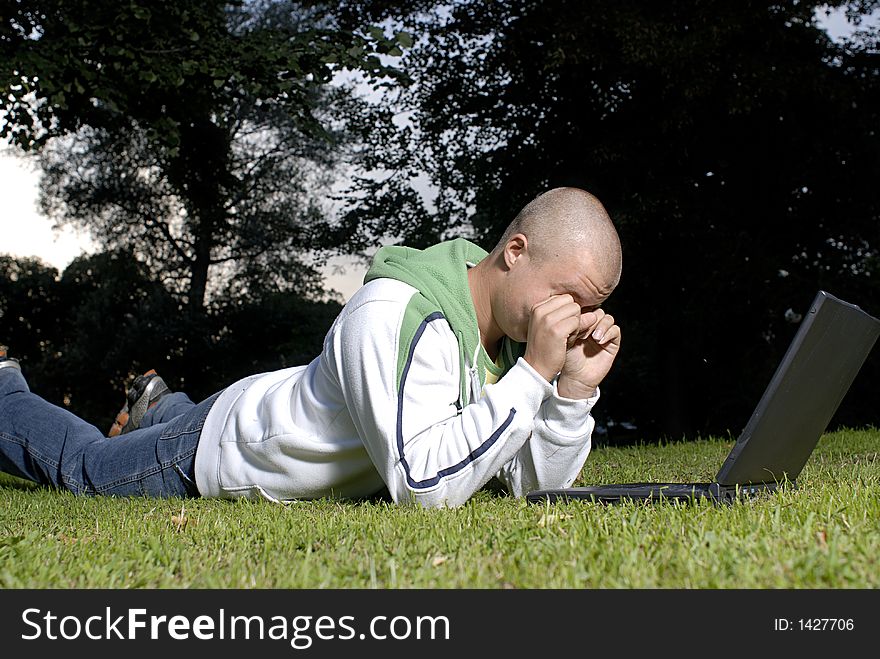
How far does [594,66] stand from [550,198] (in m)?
12.3

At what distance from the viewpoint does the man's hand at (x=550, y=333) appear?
3.31 meters

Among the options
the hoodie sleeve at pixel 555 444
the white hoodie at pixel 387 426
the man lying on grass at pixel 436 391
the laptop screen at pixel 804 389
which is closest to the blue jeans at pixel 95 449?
the man lying on grass at pixel 436 391

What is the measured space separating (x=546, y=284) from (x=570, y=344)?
0.35 metres

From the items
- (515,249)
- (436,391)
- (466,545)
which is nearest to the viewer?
(466,545)

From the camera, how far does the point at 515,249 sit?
3.66m

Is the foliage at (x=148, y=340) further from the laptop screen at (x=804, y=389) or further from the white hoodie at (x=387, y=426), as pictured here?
the laptop screen at (x=804, y=389)

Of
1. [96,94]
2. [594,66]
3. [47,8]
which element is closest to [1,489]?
[96,94]

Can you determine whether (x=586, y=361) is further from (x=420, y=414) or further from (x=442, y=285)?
(x=420, y=414)

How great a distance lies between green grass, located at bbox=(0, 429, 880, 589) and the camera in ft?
6.95

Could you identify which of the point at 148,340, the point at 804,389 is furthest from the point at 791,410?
the point at 148,340

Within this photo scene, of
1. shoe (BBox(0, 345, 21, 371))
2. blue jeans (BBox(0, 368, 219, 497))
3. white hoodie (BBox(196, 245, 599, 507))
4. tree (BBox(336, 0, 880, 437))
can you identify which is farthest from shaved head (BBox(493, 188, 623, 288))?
tree (BBox(336, 0, 880, 437))

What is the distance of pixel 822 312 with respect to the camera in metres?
2.81

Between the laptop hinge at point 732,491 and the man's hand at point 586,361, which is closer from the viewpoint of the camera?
the laptop hinge at point 732,491

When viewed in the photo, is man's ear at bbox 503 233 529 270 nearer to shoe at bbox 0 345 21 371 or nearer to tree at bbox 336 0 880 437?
shoe at bbox 0 345 21 371
